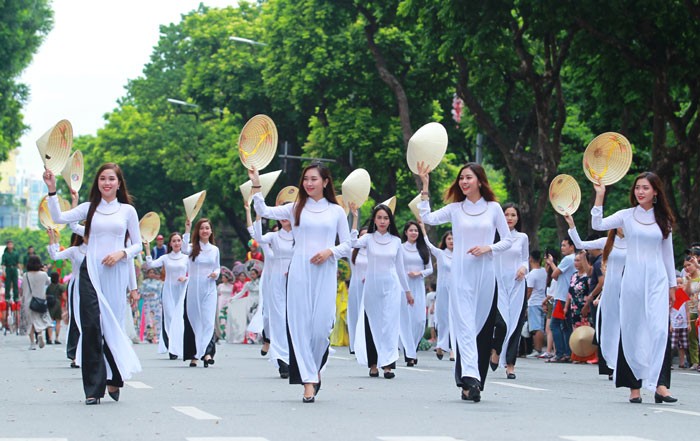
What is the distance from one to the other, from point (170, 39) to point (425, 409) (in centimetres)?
6084

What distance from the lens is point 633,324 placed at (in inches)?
519

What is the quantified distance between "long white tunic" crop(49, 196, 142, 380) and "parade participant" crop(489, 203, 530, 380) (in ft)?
17.3

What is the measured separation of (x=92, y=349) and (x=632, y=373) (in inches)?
180

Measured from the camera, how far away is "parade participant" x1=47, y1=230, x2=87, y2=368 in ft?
42.8

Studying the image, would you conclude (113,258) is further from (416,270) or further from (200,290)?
(416,270)

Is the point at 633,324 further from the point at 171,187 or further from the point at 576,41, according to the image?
the point at 171,187

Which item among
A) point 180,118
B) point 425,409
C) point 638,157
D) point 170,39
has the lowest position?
point 425,409

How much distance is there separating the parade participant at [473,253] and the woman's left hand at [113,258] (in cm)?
249

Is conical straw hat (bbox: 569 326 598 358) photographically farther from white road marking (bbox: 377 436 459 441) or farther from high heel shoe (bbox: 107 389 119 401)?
white road marking (bbox: 377 436 459 441)

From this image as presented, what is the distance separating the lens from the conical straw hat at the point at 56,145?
12.3m

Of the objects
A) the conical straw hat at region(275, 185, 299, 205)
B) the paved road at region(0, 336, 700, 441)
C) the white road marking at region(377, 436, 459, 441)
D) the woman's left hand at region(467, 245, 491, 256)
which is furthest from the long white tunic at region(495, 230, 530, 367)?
the white road marking at region(377, 436, 459, 441)

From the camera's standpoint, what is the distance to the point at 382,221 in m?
17.9

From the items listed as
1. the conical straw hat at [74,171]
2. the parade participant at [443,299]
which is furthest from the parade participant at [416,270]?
the conical straw hat at [74,171]

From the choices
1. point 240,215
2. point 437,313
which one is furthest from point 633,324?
point 240,215
